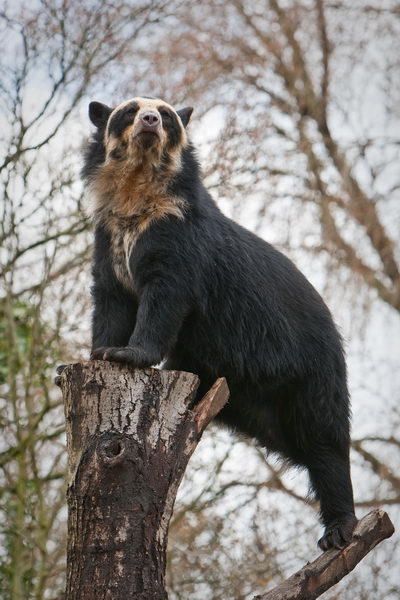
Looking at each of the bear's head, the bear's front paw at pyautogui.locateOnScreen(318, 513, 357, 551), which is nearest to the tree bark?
the bear's front paw at pyautogui.locateOnScreen(318, 513, 357, 551)

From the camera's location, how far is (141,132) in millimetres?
5684

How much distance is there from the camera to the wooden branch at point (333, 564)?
488 cm

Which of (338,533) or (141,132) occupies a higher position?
(141,132)

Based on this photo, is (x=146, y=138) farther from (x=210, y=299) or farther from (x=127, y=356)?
(x=127, y=356)

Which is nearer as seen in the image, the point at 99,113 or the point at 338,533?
the point at 338,533

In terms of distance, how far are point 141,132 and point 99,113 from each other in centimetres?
62

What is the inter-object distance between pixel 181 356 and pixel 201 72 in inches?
177

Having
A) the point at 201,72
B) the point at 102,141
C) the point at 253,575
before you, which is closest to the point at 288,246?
the point at 201,72

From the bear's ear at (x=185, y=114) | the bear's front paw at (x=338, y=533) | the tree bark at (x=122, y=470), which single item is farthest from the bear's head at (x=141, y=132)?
the bear's front paw at (x=338, y=533)

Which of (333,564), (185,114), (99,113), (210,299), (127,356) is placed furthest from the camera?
(185,114)

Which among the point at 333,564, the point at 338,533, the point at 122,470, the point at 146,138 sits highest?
the point at 146,138

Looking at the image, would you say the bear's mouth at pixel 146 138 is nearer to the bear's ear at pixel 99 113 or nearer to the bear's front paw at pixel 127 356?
the bear's ear at pixel 99 113

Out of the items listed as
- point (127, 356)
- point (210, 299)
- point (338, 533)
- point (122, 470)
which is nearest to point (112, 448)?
point (122, 470)

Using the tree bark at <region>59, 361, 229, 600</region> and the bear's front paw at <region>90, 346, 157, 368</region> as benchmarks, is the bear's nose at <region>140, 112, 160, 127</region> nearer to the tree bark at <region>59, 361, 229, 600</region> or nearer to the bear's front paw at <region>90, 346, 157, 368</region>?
the bear's front paw at <region>90, 346, 157, 368</region>
